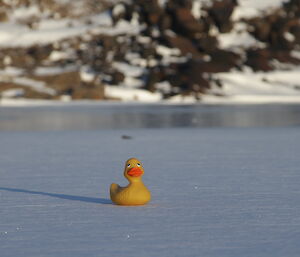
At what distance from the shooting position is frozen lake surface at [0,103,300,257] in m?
7.80

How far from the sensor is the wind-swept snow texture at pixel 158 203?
7773 millimetres

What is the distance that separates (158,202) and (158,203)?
0.10 m

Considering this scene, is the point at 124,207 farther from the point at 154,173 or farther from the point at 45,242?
the point at 154,173

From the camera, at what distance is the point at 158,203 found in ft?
35.7

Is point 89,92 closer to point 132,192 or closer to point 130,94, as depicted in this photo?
point 130,94

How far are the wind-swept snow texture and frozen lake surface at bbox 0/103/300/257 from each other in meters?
0.01

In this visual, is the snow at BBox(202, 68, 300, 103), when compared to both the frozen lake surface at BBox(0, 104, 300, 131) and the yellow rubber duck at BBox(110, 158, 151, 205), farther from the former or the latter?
the yellow rubber duck at BBox(110, 158, 151, 205)

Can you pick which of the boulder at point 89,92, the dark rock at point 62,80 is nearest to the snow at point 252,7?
the dark rock at point 62,80

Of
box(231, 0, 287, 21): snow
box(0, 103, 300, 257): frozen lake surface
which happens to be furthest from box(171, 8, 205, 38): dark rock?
box(0, 103, 300, 257): frozen lake surface

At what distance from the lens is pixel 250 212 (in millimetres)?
9875

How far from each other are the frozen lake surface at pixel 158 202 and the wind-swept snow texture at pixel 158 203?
0.04 feet

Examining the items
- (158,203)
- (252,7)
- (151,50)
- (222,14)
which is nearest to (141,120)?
(158,203)

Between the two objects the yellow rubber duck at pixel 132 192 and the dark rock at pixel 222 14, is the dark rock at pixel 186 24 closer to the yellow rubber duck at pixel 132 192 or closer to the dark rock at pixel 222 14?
the dark rock at pixel 222 14

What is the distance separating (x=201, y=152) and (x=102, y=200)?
913 centimetres
